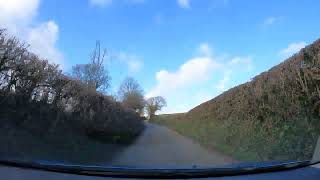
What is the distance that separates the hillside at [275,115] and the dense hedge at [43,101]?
363 cm

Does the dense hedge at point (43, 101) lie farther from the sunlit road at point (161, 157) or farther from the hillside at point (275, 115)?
the hillside at point (275, 115)

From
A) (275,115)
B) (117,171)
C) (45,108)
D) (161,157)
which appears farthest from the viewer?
(275,115)

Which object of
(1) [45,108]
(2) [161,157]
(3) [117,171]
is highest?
(1) [45,108]

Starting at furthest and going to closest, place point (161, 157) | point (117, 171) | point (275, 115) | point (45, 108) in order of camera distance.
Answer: point (275, 115) < point (45, 108) < point (161, 157) < point (117, 171)

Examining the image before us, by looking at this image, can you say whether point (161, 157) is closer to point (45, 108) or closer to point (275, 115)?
point (45, 108)

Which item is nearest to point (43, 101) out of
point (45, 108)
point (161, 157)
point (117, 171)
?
point (45, 108)

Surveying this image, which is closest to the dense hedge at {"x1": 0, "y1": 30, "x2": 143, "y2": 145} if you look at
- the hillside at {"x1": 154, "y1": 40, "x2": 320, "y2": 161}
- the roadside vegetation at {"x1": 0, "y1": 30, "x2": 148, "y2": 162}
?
the roadside vegetation at {"x1": 0, "y1": 30, "x2": 148, "y2": 162}

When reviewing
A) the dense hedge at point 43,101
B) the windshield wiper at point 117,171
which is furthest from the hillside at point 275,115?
the windshield wiper at point 117,171

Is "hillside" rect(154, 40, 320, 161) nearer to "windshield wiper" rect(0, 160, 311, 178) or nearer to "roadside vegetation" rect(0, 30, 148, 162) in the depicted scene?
"roadside vegetation" rect(0, 30, 148, 162)

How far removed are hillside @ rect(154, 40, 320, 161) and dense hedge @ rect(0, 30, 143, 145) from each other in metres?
3.63

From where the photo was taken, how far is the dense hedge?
34.2ft

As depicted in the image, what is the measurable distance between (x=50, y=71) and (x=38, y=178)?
948 centimetres

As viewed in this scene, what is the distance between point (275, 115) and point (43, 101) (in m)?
8.52

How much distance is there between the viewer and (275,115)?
57.5 ft
